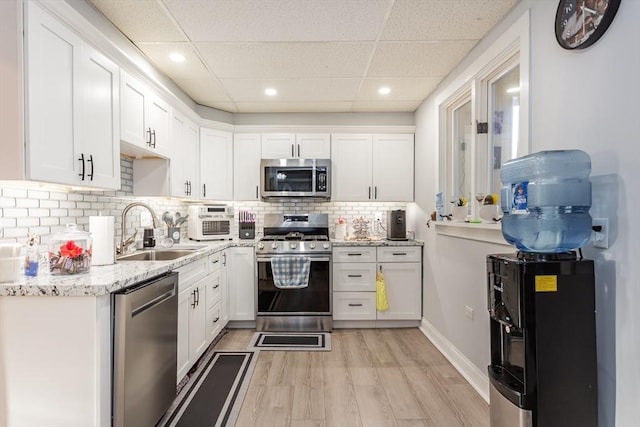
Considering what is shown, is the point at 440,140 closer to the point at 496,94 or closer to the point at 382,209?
the point at 496,94

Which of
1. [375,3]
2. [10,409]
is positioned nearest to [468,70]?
[375,3]

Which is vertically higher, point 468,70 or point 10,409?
point 468,70

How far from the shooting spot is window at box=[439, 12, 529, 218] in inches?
79.0

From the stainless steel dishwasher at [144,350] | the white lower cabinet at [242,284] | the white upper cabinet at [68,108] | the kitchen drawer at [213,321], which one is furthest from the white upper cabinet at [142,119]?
the kitchen drawer at [213,321]

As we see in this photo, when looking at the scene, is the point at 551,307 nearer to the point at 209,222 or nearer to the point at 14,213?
the point at 14,213

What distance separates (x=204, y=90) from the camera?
345 centimetres

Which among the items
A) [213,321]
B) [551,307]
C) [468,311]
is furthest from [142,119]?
[468,311]

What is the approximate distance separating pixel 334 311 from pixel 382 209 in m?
1.42

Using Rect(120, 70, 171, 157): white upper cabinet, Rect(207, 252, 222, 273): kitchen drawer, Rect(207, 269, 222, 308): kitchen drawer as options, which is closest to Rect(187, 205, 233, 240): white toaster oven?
Rect(207, 252, 222, 273): kitchen drawer

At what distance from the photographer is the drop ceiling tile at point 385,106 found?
3.84m

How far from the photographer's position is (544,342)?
4.36 feet

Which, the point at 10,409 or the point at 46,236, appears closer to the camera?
the point at 10,409

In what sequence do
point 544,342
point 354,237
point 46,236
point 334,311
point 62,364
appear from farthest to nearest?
point 354,237 < point 334,311 < point 46,236 < point 62,364 < point 544,342

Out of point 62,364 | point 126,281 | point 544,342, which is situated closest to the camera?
point 544,342
